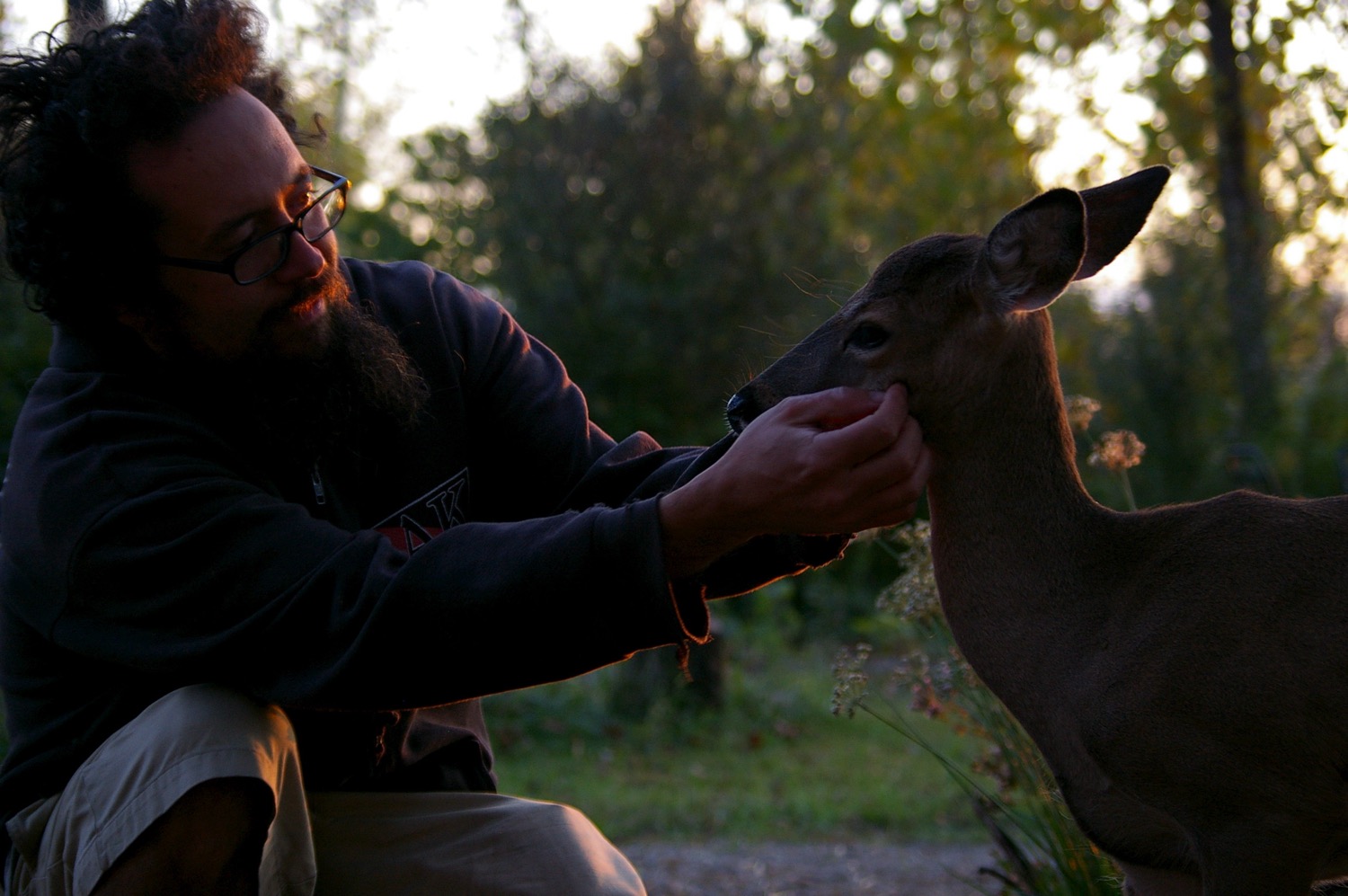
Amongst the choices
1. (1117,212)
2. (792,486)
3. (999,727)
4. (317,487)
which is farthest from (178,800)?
(1117,212)

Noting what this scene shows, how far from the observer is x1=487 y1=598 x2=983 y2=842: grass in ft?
20.5

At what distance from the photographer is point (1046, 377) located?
9.68 ft

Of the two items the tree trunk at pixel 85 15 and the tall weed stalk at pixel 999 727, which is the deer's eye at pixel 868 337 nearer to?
the tall weed stalk at pixel 999 727

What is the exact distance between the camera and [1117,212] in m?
2.99

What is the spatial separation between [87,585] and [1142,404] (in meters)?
9.69

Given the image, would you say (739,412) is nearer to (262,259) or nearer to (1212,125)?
(262,259)

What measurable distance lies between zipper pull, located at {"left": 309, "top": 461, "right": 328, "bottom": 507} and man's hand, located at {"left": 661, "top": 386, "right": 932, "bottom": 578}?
44.1 inches

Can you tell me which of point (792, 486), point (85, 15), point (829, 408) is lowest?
point (792, 486)

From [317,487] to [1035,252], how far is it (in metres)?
1.78

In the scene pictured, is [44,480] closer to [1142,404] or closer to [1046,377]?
[1046,377]

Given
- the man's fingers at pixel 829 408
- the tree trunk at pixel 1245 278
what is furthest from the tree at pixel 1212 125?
the man's fingers at pixel 829 408

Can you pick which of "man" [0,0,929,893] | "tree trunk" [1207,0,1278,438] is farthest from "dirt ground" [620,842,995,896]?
"tree trunk" [1207,0,1278,438]

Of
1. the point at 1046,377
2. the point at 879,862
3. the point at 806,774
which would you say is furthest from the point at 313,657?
the point at 806,774

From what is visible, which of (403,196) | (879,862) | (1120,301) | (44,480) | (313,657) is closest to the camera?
(313,657)
